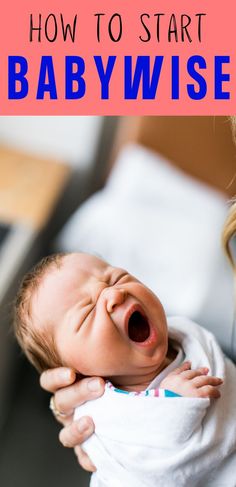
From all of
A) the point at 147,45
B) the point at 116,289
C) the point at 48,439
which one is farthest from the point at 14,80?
the point at 48,439

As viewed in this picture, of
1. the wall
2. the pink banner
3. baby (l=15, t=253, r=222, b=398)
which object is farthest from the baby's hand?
the wall

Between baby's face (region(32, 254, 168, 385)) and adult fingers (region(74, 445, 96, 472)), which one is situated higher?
baby's face (region(32, 254, 168, 385))

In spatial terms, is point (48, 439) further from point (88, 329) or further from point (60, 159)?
point (60, 159)

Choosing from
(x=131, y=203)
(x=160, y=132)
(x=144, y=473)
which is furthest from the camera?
(x=160, y=132)

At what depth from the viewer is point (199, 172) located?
96 centimetres

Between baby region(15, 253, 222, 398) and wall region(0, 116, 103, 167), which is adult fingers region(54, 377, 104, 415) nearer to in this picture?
baby region(15, 253, 222, 398)

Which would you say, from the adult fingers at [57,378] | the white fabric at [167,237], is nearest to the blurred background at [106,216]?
the white fabric at [167,237]

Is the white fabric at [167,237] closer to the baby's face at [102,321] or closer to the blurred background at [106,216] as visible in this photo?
the blurred background at [106,216]

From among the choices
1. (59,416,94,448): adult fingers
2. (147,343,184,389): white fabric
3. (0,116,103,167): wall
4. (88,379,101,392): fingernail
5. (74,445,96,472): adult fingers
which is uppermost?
(0,116,103,167): wall

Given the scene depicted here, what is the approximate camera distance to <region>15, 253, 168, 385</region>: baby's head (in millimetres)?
490

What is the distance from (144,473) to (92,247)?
1.07 ft

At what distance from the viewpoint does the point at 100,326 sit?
1.62 ft

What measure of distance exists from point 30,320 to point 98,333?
0.07 m

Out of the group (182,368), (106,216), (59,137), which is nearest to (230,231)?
(182,368)
